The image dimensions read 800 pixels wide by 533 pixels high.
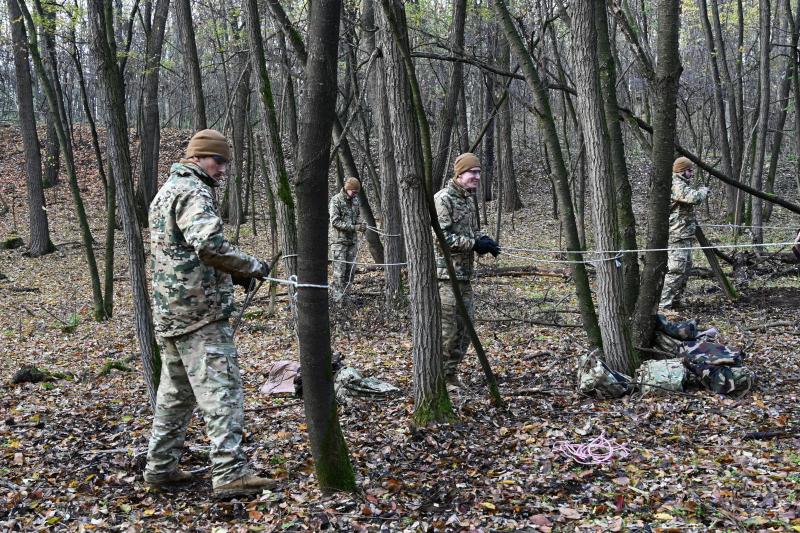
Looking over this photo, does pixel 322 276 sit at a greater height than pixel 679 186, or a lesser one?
lesser

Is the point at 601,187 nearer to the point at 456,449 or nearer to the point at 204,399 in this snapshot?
the point at 456,449

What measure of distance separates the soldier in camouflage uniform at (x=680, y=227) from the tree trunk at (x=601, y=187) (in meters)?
4.20

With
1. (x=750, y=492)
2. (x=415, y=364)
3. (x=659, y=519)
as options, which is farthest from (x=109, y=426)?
(x=750, y=492)

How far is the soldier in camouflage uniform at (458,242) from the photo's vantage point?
247 inches

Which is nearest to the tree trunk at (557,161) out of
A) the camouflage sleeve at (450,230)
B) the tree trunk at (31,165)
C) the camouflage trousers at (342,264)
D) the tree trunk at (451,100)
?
the camouflage sleeve at (450,230)

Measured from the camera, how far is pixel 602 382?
6.06 metres

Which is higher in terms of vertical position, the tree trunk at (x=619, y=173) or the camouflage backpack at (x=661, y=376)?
the tree trunk at (x=619, y=173)

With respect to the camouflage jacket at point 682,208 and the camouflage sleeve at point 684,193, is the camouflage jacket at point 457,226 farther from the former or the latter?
the camouflage sleeve at point 684,193

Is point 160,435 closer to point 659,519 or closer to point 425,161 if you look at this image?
point 425,161

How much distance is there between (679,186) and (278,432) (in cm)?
747

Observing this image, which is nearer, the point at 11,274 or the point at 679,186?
the point at 679,186

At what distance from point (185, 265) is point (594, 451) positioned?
10.1 feet

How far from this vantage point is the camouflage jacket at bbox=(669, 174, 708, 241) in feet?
33.2

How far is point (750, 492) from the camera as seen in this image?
403cm
